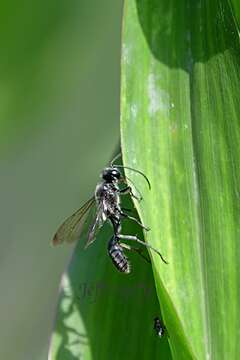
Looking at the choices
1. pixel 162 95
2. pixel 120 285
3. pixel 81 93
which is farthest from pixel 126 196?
pixel 81 93

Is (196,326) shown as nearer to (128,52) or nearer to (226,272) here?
(226,272)

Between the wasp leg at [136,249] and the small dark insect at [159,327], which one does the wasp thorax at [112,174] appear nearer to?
the wasp leg at [136,249]

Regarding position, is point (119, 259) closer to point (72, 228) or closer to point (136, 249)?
point (136, 249)

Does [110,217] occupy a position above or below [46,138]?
below

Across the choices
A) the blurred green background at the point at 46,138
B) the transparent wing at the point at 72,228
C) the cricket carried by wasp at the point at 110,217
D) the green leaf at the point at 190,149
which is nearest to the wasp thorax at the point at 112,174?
the cricket carried by wasp at the point at 110,217

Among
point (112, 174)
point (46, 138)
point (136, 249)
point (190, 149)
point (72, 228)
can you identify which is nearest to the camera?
point (190, 149)

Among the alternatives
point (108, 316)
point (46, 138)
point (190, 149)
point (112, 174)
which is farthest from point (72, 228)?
point (46, 138)

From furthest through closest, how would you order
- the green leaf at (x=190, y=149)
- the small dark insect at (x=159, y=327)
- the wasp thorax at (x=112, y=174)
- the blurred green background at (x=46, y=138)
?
the blurred green background at (x=46, y=138) < the wasp thorax at (x=112, y=174) < the small dark insect at (x=159, y=327) < the green leaf at (x=190, y=149)
